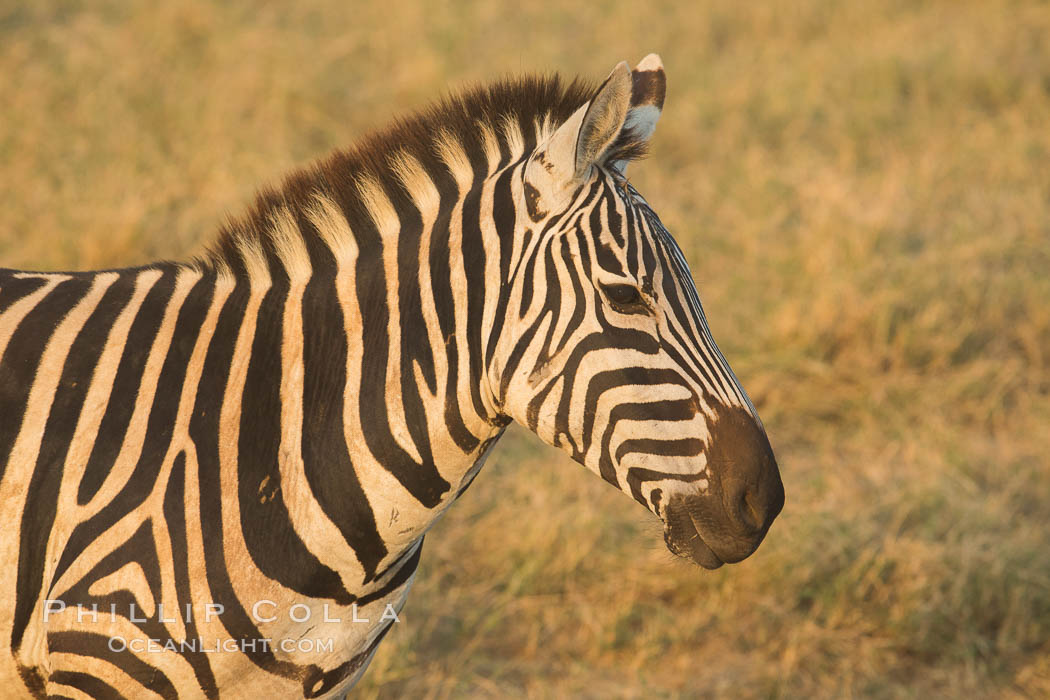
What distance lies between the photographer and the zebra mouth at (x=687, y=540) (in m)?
2.24

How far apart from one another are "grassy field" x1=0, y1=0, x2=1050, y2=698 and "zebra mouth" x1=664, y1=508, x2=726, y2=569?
0.20 m

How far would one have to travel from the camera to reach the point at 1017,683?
13.1ft

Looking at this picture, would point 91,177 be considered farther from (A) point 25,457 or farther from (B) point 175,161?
(A) point 25,457

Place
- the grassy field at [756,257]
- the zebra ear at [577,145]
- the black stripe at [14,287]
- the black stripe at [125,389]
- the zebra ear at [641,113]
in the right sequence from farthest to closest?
the grassy field at [756,257], the black stripe at [14,287], the zebra ear at [641,113], the black stripe at [125,389], the zebra ear at [577,145]

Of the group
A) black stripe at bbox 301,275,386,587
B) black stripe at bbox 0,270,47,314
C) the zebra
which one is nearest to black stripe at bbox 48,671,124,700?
the zebra

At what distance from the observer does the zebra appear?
86.9 inches

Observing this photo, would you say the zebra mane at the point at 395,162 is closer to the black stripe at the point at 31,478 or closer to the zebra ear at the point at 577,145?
the zebra ear at the point at 577,145

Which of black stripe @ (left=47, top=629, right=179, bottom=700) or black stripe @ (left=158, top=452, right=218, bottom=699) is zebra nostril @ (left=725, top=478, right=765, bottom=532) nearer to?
black stripe @ (left=158, top=452, right=218, bottom=699)

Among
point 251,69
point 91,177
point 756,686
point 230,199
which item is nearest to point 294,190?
point 756,686

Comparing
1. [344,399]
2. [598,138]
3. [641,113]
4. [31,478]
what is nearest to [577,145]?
[598,138]

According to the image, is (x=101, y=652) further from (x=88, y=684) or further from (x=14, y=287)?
(x=14, y=287)

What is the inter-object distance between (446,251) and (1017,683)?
305cm

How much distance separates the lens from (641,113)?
2.38 metres

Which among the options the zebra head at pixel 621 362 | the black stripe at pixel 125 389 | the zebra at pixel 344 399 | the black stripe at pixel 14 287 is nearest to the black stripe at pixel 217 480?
the zebra at pixel 344 399
